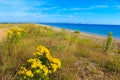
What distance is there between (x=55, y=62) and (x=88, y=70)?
1962mm

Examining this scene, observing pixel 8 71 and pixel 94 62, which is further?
pixel 94 62

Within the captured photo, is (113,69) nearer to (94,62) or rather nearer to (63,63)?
(94,62)

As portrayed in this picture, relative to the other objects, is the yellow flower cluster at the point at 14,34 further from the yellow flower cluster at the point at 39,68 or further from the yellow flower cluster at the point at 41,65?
the yellow flower cluster at the point at 39,68

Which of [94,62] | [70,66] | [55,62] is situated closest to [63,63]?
[70,66]

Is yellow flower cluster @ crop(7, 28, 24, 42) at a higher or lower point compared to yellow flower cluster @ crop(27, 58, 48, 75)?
higher

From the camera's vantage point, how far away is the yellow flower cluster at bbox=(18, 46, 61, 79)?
4348mm

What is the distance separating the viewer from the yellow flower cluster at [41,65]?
4.35 metres

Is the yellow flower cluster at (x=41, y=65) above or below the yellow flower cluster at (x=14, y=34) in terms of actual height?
below

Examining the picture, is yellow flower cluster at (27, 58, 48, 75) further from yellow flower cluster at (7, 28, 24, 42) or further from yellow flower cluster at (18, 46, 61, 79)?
yellow flower cluster at (7, 28, 24, 42)

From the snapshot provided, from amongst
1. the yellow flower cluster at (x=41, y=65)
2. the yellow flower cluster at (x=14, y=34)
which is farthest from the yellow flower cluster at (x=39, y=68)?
the yellow flower cluster at (x=14, y=34)

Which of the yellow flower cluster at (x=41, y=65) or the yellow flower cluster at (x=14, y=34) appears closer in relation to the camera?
the yellow flower cluster at (x=41, y=65)

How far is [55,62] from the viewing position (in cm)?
459

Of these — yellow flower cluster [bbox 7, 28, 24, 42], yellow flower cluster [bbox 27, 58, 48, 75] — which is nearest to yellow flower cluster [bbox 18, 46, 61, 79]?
yellow flower cluster [bbox 27, 58, 48, 75]

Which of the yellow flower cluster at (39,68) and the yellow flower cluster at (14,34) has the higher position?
the yellow flower cluster at (14,34)
